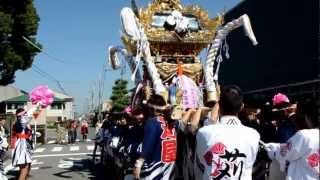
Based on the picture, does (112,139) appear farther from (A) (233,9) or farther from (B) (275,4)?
(A) (233,9)

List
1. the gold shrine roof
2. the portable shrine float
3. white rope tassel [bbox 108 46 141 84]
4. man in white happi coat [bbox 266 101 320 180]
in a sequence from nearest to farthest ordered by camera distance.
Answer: man in white happi coat [bbox 266 101 320 180], the portable shrine float, the gold shrine roof, white rope tassel [bbox 108 46 141 84]

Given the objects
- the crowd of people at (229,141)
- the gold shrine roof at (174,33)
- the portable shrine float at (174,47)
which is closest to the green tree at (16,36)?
the portable shrine float at (174,47)

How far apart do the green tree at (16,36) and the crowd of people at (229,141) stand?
1886 centimetres

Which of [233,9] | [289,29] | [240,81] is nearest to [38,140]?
[289,29]

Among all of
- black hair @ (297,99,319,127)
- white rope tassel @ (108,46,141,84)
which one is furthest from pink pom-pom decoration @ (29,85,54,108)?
black hair @ (297,99,319,127)

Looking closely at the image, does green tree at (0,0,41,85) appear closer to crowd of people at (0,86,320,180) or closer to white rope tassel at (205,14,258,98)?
white rope tassel at (205,14,258,98)

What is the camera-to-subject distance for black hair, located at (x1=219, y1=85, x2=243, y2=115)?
154 inches

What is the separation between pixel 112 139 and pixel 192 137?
6.54 metres

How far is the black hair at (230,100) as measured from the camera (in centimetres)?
391

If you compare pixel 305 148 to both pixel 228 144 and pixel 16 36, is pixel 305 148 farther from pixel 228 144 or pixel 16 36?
pixel 16 36

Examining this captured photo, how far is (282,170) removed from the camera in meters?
4.24

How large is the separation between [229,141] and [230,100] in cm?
31

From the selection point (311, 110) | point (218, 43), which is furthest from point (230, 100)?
point (218, 43)

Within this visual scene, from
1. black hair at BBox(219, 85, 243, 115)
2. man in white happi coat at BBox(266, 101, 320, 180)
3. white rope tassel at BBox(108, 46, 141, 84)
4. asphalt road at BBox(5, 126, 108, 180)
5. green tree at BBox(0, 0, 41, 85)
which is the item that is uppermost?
green tree at BBox(0, 0, 41, 85)
